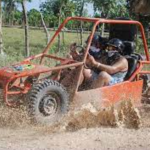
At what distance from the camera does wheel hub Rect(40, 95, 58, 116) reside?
7219mm

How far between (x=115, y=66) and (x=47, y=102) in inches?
54.6

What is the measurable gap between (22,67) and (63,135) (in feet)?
5.07

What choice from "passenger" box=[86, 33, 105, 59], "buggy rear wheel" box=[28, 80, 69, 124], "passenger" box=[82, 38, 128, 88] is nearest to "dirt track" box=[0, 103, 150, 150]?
"buggy rear wheel" box=[28, 80, 69, 124]

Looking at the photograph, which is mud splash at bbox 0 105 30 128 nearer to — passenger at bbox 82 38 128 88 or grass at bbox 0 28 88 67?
passenger at bbox 82 38 128 88

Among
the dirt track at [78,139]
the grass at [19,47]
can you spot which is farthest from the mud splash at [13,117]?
the grass at [19,47]

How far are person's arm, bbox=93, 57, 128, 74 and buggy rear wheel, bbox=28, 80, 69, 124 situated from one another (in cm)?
76

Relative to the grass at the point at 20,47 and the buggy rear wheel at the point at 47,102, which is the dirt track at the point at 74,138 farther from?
the grass at the point at 20,47

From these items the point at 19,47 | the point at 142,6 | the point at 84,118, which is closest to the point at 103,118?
the point at 84,118

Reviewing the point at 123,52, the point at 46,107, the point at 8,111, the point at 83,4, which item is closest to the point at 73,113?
the point at 46,107

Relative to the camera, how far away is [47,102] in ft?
24.0

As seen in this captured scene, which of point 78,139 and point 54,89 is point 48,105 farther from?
point 78,139

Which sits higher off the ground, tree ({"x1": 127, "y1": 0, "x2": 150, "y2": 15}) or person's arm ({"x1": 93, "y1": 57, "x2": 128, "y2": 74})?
tree ({"x1": 127, "y1": 0, "x2": 150, "y2": 15})

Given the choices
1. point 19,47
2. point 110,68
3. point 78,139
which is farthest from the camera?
point 19,47

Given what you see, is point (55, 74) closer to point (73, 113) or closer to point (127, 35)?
point (73, 113)
